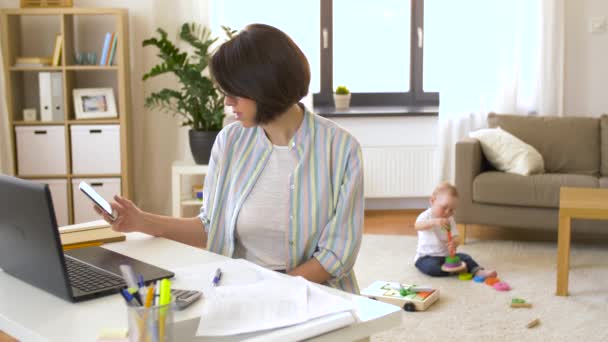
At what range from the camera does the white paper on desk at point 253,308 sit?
1213 mm

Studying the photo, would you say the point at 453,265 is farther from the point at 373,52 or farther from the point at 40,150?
the point at 40,150

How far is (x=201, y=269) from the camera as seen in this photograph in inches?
62.1

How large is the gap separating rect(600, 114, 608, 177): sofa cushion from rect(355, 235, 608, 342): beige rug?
632 millimetres

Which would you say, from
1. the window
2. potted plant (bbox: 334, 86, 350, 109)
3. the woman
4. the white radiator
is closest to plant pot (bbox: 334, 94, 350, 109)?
potted plant (bbox: 334, 86, 350, 109)

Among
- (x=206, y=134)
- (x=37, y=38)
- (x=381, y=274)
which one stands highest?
(x=37, y=38)

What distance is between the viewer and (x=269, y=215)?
1.87 metres

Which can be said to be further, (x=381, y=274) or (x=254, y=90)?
(x=381, y=274)

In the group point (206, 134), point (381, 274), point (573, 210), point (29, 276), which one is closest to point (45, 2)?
point (206, 134)

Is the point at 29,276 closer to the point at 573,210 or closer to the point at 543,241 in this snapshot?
the point at 573,210

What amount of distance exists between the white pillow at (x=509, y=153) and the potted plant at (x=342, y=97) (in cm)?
115

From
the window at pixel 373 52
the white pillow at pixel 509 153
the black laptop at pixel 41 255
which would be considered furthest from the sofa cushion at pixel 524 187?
the black laptop at pixel 41 255

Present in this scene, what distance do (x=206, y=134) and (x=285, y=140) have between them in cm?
276

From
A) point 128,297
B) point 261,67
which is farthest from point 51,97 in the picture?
point 128,297

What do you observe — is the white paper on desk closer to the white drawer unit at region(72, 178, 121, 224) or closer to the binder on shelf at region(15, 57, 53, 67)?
the white drawer unit at region(72, 178, 121, 224)
